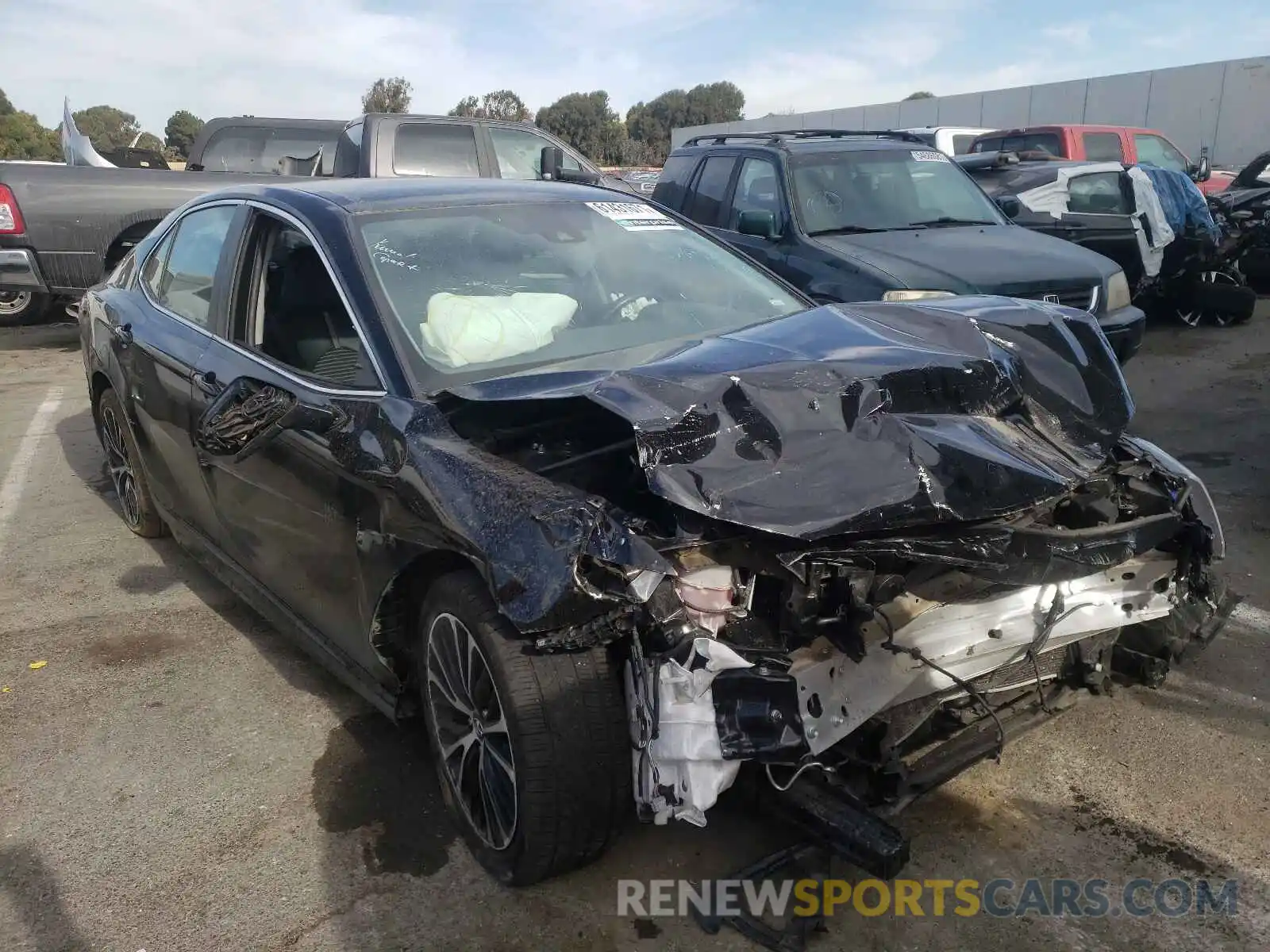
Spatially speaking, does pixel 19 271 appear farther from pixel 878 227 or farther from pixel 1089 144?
pixel 1089 144

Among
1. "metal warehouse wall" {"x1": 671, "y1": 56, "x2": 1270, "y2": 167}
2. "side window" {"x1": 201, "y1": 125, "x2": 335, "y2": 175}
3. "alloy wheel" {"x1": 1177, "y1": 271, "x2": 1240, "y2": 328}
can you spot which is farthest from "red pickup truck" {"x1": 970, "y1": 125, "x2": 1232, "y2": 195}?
"metal warehouse wall" {"x1": 671, "y1": 56, "x2": 1270, "y2": 167}

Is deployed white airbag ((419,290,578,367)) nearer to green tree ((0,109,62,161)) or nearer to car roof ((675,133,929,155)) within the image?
car roof ((675,133,929,155))

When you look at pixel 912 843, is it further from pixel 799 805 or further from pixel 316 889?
pixel 316 889

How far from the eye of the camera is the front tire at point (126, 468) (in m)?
4.79

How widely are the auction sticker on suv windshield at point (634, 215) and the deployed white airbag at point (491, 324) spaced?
60 cm

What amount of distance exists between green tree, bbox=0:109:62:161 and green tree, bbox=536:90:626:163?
2606 cm

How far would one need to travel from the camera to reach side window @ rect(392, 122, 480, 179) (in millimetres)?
8750

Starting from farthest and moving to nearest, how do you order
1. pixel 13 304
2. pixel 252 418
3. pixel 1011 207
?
pixel 13 304 → pixel 1011 207 → pixel 252 418

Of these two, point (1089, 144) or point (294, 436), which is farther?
point (1089, 144)

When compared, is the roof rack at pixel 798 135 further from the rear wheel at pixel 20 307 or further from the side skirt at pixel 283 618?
the rear wheel at pixel 20 307

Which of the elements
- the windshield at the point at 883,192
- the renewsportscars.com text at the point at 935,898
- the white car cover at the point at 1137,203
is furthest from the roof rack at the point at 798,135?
the renewsportscars.com text at the point at 935,898

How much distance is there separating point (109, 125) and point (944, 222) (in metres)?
62.4

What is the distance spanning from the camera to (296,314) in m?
3.49

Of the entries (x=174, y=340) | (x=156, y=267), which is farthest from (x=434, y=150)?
(x=174, y=340)
